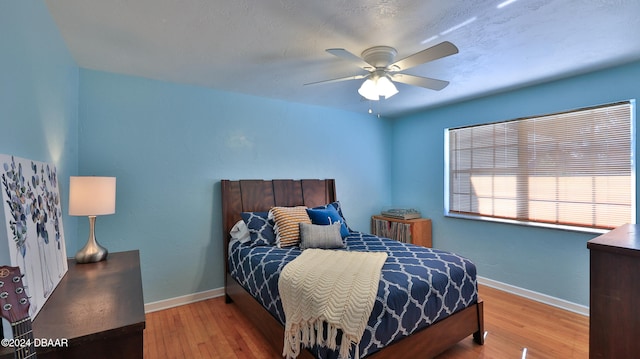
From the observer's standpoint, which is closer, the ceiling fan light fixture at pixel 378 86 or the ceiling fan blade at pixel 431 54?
the ceiling fan blade at pixel 431 54

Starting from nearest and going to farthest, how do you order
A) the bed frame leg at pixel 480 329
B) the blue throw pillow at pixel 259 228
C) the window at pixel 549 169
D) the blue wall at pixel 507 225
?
the bed frame leg at pixel 480 329 → the window at pixel 549 169 → the blue wall at pixel 507 225 → the blue throw pillow at pixel 259 228

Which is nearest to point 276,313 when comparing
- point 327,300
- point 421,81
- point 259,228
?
point 327,300

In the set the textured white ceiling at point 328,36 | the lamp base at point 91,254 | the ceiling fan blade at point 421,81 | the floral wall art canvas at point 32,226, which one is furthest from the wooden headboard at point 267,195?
the ceiling fan blade at point 421,81

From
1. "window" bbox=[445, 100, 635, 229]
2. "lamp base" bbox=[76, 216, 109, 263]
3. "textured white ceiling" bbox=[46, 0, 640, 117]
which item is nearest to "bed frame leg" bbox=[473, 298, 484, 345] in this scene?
"window" bbox=[445, 100, 635, 229]

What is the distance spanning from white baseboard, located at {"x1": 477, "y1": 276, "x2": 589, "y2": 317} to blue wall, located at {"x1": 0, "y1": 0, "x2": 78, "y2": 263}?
4078 millimetres

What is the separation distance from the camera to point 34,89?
1.43 m

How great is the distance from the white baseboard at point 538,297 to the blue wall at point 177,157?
2.58 m

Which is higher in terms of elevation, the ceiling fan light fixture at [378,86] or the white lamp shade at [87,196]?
the ceiling fan light fixture at [378,86]

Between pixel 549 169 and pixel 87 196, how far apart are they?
4.17 meters

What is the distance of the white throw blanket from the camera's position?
60.1 inches

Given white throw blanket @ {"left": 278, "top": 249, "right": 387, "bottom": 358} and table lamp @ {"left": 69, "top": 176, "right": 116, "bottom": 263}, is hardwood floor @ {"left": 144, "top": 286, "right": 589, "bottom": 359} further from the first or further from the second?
table lamp @ {"left": 69, "top": 176, "right": 116, "bottom": 263}

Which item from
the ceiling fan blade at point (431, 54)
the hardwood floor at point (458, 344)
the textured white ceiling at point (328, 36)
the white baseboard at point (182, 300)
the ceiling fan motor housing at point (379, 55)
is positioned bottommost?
the hardwood floor at point (458, 344)

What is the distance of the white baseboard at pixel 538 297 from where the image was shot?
274cm

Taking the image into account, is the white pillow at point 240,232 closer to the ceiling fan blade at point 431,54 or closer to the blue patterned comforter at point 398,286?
the blue patterned comforter at point 398,286
